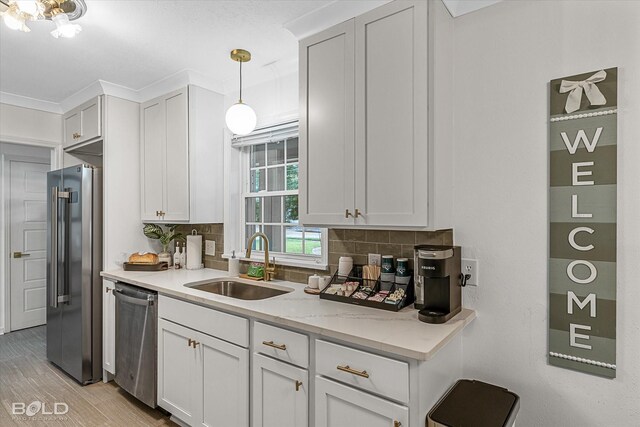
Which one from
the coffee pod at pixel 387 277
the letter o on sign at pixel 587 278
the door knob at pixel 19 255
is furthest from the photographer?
the door knob at pixel 19 255

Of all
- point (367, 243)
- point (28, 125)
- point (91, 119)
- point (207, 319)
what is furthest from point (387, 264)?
point (28, 125)

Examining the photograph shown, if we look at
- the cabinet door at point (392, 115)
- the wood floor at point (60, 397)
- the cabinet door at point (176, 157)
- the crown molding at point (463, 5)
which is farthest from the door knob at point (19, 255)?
the crown molding at point (463, 5)

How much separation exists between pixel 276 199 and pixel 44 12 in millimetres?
1735

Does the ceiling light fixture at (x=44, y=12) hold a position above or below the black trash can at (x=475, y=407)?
above

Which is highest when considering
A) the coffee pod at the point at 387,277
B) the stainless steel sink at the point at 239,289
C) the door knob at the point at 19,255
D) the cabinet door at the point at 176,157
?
the cabinet door at the point at 176,157

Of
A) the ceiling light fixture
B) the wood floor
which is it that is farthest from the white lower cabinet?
the ceiling light fixture

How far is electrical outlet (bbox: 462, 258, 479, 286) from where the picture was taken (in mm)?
1800

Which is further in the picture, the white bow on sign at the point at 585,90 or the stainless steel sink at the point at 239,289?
the stainless steel sink at the point at 239,289

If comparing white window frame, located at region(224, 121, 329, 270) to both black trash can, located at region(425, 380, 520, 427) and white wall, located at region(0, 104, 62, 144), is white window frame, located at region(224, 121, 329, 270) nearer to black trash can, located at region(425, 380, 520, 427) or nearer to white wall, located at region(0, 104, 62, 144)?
black trash can, located at region(425, 380, 520, 427)

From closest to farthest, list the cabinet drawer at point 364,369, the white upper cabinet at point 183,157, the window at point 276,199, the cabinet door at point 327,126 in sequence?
the cabinet drawer at point 364,369 < the cabinet door at point 327,126 < the window at point 276,199 < the white upper cabinet at point 183,157

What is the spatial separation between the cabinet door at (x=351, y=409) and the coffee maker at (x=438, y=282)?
1.34 feet

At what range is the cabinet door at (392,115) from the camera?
1.64 meters

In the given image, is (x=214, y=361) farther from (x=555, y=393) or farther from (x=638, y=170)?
(x=638, y=170)

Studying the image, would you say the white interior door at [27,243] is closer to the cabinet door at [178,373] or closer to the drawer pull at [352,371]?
the cabinet door at [178,373]
